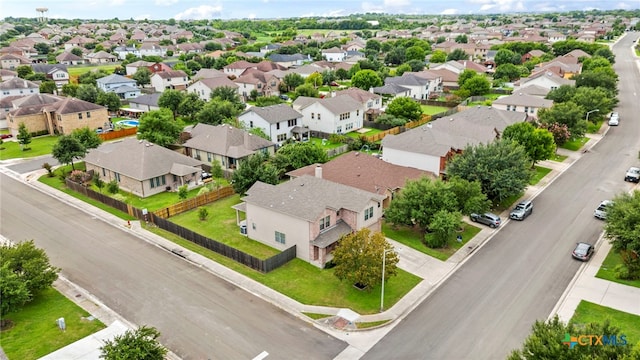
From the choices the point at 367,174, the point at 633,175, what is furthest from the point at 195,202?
the point at 633,175

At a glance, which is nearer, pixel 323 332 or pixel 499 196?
pixel 323 332

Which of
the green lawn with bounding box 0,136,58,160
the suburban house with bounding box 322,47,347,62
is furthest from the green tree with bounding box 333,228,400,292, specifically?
the suburban house with bounding box 322,47,347,62

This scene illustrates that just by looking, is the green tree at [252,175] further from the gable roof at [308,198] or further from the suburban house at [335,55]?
the suburban house at [335,55]

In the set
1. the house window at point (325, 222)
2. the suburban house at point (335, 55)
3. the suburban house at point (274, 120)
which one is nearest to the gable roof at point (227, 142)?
the suburban house at point (274, 120)

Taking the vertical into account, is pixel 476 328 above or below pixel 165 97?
below

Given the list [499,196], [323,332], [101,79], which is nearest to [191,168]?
[323,332]

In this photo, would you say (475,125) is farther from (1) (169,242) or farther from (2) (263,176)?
(1) (169,242)

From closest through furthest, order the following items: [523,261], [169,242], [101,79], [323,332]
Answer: [323,332], [523,261], [169,242], [101,79]

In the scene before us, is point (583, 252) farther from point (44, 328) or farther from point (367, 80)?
point (367, 80)
